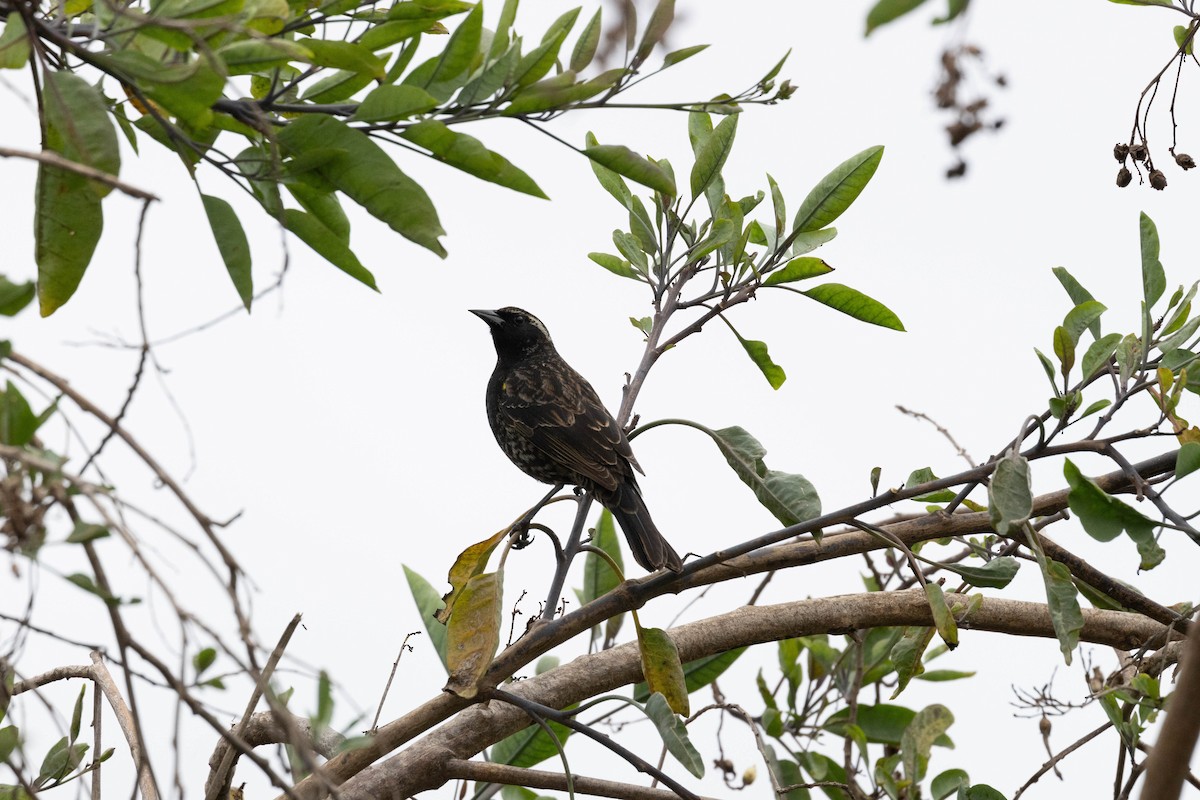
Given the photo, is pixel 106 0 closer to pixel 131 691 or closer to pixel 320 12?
pixel 320 12

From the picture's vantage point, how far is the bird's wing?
5301 mm

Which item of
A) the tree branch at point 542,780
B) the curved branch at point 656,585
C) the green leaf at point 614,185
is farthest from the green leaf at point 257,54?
the tree branch at point 542,780

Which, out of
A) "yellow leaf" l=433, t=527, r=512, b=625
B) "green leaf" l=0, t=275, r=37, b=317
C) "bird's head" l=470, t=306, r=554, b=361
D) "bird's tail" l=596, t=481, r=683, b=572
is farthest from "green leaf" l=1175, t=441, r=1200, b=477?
"bird's head" l=470, t=306, r=554, b=361

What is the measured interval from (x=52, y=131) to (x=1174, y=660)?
290 centimetres

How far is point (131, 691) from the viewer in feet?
5.40

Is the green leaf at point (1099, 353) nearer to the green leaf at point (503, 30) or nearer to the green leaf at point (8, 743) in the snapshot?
the green leaf at point (503, 30)

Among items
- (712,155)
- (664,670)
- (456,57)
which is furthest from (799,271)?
(456,57)

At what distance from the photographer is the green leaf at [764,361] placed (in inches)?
130

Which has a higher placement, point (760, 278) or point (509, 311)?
point (509, 311)

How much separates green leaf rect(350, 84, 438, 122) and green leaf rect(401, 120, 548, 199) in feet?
0.10

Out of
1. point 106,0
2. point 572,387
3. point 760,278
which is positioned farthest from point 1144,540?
point 572,387

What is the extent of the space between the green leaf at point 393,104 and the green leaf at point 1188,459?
4.67ft

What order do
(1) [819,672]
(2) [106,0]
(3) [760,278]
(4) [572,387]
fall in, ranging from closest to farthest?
(2) [106,0] < (3) [760,278] < (1) [819,672] < (4) [572,387]

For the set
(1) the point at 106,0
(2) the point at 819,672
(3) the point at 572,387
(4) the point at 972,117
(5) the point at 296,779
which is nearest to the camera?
(1) the point at 106,0
